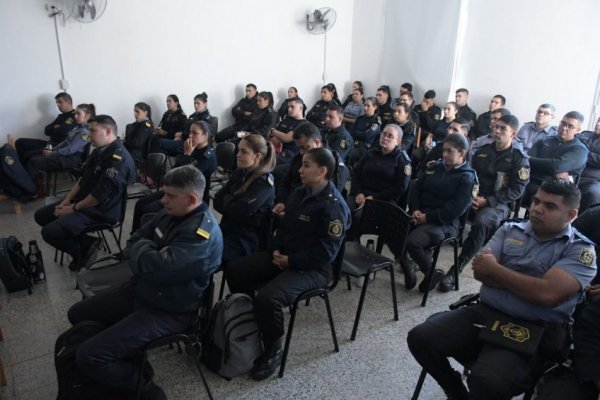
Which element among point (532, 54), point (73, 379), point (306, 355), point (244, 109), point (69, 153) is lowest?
point (306, 355)

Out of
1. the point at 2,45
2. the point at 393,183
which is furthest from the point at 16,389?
the point at 2,45

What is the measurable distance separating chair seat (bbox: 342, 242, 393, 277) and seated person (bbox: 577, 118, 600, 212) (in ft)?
7.76

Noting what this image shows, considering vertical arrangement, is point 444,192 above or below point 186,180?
below

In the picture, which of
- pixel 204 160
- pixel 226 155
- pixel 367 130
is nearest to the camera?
pixel 204 160

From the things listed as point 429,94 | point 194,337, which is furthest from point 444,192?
point 429,94

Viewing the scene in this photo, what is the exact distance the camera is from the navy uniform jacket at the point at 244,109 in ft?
22.1

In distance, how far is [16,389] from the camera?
79.1 inches

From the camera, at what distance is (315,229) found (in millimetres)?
2207

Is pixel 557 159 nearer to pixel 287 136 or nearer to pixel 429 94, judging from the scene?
pixel 287 136

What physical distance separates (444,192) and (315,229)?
1.23 meters

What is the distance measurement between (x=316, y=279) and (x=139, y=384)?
37.2 inches

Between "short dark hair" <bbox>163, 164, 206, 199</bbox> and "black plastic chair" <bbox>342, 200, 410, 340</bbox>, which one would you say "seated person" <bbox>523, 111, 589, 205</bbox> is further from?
"short dark hair" <bbox>163, 164, 206, 199</bbox>

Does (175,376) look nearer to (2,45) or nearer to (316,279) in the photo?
(316,279)

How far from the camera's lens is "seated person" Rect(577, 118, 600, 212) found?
3784 mm
